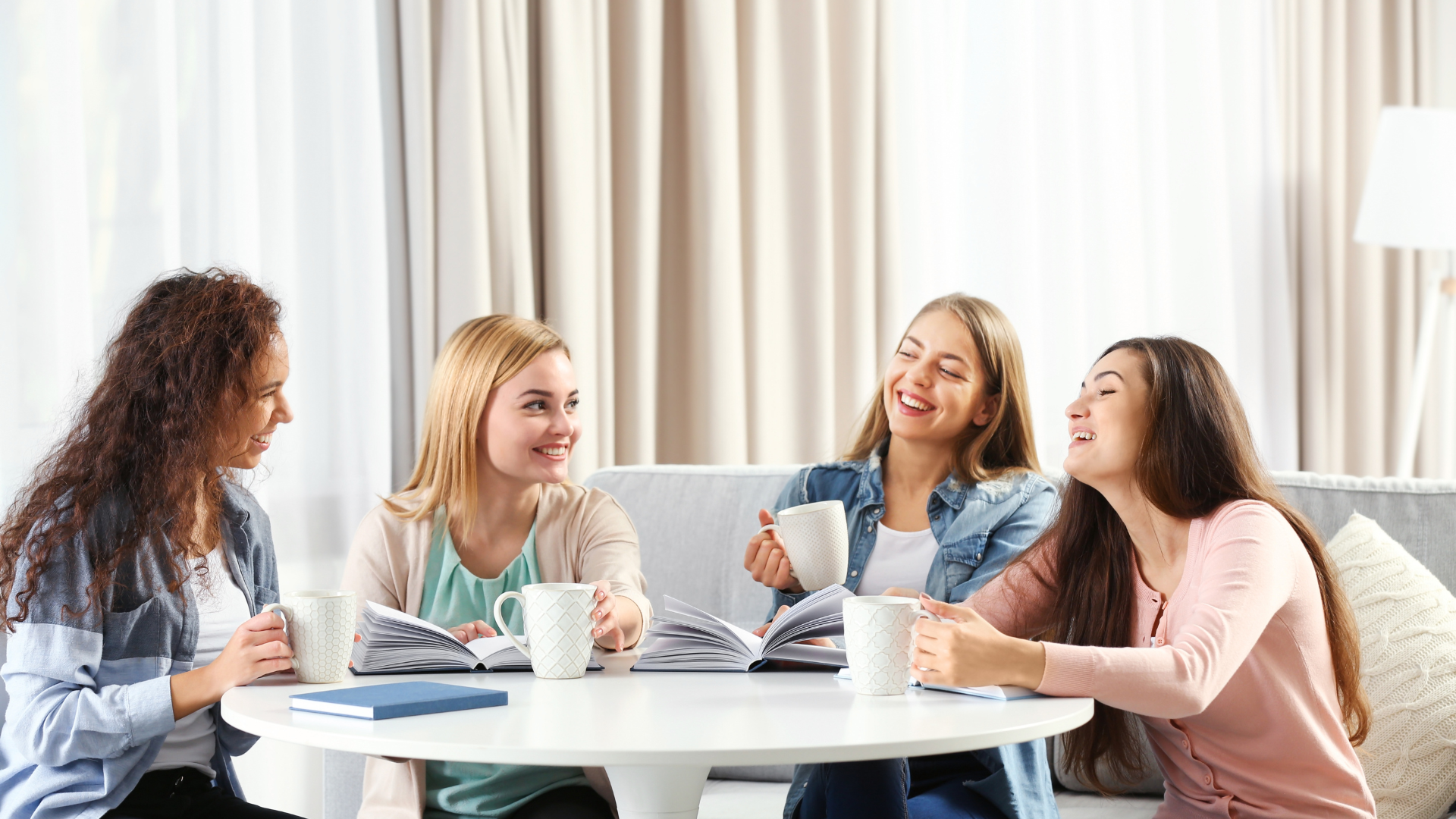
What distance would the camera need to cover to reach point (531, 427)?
5.43ft

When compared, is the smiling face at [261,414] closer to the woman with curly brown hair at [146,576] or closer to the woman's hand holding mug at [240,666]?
the woman with curly brown hair at [146,576]

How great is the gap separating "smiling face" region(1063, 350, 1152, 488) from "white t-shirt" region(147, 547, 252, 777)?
1.03 m

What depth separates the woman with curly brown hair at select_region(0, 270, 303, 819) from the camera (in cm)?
121

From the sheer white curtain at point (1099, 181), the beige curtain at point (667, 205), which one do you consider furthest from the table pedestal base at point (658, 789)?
the sheer white curtain at point (1099, 181)

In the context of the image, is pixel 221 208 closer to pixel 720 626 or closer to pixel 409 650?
pixel 409 650

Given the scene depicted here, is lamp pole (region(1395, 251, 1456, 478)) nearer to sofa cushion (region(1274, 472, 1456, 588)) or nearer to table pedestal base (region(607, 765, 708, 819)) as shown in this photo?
sofa cushion (region(1274, 472, 1456, 588))

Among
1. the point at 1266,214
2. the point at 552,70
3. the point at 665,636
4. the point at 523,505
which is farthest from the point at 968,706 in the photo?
the point at 1266,214

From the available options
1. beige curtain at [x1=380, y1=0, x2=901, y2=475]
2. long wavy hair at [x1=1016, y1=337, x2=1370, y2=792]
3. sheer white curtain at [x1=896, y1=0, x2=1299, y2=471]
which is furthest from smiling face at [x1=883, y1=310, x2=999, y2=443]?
sheer white curtain at [x1=896, y1=0, x2=1299, y2=471]

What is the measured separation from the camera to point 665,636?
1.33 m

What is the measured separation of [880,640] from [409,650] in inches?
20.4

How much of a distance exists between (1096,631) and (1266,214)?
8.37 ft

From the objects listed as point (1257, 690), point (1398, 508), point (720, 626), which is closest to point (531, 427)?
point (720, 626)

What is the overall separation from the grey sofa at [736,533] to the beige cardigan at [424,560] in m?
0.38

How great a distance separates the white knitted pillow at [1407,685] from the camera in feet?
5.28
